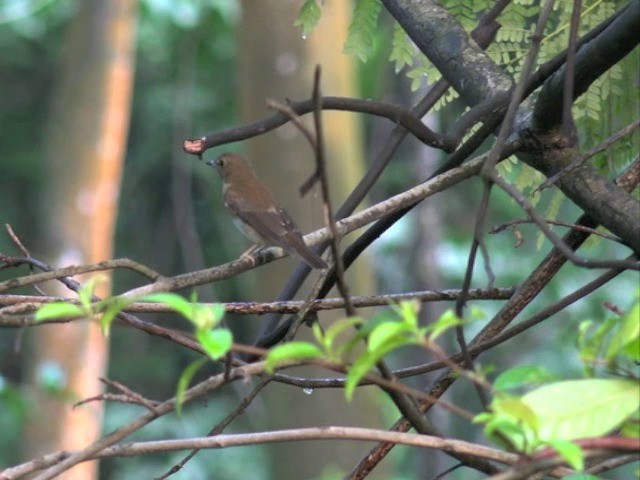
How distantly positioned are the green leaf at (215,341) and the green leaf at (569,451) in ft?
0.94

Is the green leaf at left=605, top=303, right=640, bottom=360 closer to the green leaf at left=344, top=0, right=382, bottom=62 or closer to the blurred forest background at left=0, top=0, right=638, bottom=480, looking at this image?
the blurred forest background at left=0, top=0, right=638, bottom=480

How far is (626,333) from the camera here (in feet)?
3.30

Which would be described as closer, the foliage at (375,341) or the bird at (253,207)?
the foliage at (375,341)

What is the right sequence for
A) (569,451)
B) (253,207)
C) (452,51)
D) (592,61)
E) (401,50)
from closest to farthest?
(569,451) < (592,61) < (452,51) < (401,50) < (253,207)

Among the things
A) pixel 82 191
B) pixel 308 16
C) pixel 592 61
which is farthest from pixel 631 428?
pixel 82 191

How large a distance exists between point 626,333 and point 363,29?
1.34 m

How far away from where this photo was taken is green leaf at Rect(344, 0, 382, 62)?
221 centimetres

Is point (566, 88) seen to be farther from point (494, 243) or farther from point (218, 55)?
point (218, 55)

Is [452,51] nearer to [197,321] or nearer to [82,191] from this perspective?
[197,321]

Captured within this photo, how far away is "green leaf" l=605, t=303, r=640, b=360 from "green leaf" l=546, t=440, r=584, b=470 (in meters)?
0.12

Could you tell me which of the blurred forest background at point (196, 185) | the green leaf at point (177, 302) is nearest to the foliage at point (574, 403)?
the green leaf at point (177, 302)

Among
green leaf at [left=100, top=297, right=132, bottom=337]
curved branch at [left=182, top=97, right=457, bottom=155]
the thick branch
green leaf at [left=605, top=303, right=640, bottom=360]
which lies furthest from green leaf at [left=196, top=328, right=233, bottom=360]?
the thick branch

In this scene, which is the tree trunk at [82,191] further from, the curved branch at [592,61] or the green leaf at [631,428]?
the green leaf at [631,428]

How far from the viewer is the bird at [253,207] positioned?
11.4 ft
